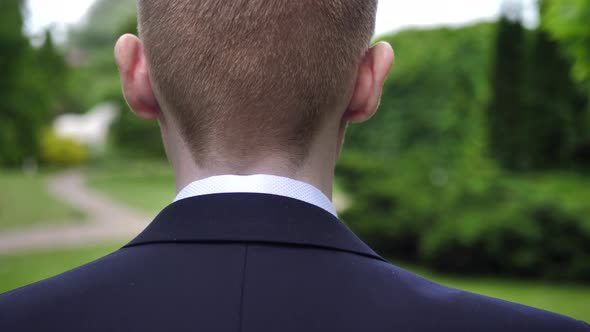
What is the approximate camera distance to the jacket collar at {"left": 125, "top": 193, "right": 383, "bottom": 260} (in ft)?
3.49

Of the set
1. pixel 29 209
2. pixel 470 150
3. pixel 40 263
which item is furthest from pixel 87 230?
pixel 470 150

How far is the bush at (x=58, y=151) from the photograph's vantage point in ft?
109

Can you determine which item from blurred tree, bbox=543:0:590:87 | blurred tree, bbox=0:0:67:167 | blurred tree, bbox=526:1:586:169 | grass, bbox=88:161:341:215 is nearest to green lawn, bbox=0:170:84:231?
blurred tree, bbox=0:0:67:167

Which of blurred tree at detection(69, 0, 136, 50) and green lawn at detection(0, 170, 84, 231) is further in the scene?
blurred tree at detection(69, 0, 136, 50)

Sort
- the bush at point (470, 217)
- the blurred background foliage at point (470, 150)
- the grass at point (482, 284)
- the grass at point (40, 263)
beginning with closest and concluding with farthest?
1. the grass at point (482, 284)
2. the bush at point (470, 217)
3. the blurred background foliage at point (470, 150)
4. the grass at point (40, 263)

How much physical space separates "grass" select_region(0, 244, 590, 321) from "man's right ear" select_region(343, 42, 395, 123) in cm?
775

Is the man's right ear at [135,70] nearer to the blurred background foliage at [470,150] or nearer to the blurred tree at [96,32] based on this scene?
the blurred background foliage at [470,150]

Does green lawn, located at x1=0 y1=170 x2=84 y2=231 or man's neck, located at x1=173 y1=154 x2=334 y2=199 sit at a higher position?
green lawn, located at x1=0 y1=170 x2=84 y2=231

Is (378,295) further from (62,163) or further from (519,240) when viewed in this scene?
(62,163)

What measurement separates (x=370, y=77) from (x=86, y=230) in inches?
550

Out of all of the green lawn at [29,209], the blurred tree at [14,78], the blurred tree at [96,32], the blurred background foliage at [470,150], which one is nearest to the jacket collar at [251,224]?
the blurred background foliage at [470,150]

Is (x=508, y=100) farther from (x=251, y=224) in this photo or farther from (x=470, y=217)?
(x=251, y=224)

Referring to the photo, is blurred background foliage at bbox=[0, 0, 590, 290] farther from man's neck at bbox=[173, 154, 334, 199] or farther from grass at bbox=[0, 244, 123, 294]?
man's neck at bbox=[173, 154, 334, 199]

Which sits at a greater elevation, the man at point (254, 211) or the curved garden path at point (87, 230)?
the curved garden path at point (87, 230)
